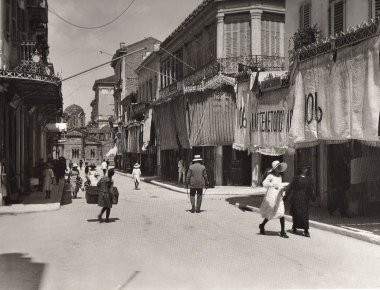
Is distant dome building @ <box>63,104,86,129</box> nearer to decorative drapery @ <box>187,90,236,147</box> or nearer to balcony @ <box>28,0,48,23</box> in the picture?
balcony @ <box>28,0,48,23</box>

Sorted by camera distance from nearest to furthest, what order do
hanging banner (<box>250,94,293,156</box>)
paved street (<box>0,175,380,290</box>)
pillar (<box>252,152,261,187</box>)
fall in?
paved street (<box>0,175,380,290</box>) → hanging banner (<box>250,94,293,156</box>) → pillar (<box>252,152,261,187</box>)

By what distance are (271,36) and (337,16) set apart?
44.9 feet

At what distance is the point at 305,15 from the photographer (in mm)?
17625

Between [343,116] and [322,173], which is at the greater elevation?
[343,116]

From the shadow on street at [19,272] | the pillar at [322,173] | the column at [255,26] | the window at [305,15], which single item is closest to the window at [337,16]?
the window at [305,15]

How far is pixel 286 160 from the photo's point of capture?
19.4 m

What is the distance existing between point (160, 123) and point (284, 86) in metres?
15.7

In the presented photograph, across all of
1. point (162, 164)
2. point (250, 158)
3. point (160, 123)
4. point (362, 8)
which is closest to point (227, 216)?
point (362, 8)

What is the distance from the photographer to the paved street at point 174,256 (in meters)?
7.08

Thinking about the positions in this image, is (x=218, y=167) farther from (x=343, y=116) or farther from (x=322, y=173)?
(x=343, y=116)

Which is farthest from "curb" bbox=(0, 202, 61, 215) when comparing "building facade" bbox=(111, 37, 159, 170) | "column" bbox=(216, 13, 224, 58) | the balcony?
"building facade" bbox=(111, 37, 159, 170)

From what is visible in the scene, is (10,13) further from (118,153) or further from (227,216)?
(118,153)

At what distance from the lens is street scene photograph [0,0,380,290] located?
7.93 meters

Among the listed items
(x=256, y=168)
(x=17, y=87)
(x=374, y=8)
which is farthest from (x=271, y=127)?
(x=256, y=168)
